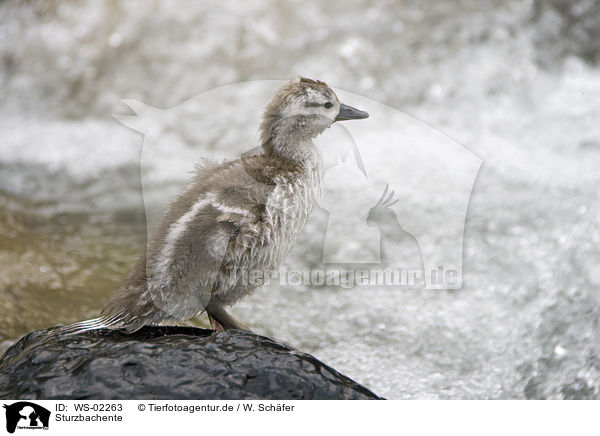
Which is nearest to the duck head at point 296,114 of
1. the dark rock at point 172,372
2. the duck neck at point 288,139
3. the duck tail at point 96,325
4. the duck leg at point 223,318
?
the duck neck at point 288,139

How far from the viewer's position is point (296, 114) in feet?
10.5

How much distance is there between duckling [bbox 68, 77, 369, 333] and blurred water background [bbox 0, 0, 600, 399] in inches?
47.4

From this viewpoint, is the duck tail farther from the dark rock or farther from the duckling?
the dark rock

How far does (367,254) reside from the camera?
208 inches

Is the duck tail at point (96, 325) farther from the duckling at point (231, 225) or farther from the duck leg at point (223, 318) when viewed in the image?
the duck leg at point (223, 318)

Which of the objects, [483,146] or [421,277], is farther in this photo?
[483,146]

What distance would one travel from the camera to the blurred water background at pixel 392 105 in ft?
13.5

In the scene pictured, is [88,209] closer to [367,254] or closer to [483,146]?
[367,254]

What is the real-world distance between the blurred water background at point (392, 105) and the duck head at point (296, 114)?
1488mm

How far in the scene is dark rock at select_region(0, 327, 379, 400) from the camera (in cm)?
258
